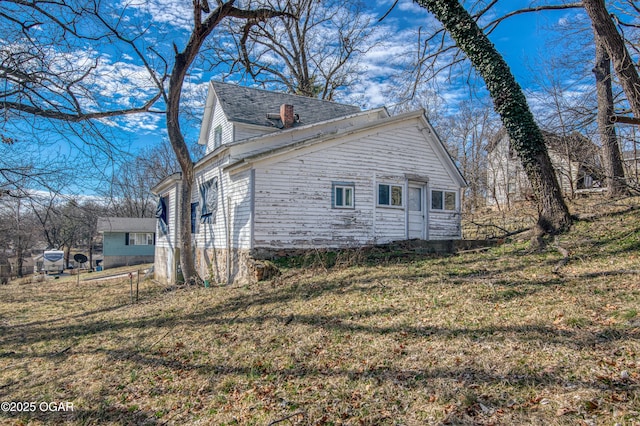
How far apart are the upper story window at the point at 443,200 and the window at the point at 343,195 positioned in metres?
3.56

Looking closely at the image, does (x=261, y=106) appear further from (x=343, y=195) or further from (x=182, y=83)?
(x=343, y=195)

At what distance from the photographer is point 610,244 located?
26.5ft

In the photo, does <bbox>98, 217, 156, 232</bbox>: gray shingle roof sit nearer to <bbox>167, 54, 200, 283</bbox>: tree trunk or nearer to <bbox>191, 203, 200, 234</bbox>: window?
<bbox>191, 203, 200, 234</bbox>: window

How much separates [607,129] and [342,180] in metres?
7.03

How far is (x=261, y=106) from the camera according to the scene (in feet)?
51.4

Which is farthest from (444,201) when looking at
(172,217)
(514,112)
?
(172,217)

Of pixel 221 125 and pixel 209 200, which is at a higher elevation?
pixel 221 125

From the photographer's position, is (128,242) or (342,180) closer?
(342,180)

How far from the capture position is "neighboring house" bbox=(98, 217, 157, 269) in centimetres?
3478

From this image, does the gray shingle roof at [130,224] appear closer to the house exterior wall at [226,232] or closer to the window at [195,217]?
the window at [195,217]

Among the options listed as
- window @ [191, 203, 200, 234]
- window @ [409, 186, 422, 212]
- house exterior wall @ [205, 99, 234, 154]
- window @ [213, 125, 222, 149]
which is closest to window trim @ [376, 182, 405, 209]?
window @ [409, 186, 422, 212]

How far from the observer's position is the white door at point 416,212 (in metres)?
13.7

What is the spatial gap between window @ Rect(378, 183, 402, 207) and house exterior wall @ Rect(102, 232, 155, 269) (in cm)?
2994

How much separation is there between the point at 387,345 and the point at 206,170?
39.1 ft
